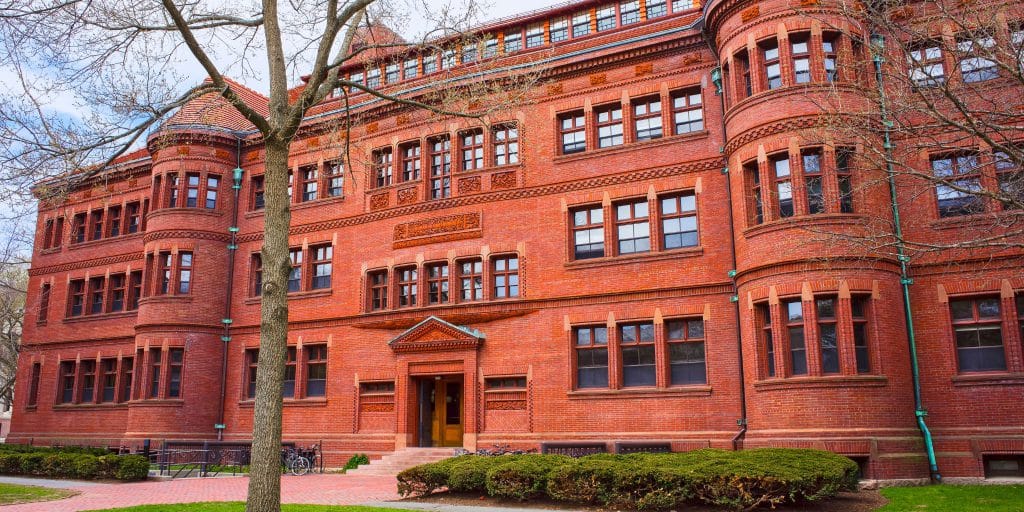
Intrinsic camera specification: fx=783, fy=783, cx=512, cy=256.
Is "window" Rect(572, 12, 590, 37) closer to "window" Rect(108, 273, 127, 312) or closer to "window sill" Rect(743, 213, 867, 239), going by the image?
"window sill" Rect(743, 213, 867, 239)

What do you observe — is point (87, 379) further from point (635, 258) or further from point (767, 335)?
point (767, 335)

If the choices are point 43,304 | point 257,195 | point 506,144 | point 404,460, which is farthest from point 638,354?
point 43,304

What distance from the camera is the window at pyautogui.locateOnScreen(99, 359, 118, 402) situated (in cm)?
3075

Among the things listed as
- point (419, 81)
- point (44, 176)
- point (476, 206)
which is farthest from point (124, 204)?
point (44, 176)

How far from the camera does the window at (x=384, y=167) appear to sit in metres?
26.4

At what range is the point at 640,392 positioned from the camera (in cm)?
2061

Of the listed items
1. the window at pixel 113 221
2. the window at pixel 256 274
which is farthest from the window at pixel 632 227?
the window at pixel 113 221

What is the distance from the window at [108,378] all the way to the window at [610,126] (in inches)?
832

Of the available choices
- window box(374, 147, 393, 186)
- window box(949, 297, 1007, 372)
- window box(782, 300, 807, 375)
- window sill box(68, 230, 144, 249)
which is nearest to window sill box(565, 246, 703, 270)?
window box(782, 300, 807, 375)

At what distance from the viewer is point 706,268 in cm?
2059

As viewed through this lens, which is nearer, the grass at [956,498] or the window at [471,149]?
the grass at [956,498]

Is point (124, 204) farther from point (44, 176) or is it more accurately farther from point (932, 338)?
point (932, 338)

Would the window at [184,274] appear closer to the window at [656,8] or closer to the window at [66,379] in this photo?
the window at [66,379]

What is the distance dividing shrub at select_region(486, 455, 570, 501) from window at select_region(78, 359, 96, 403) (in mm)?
23042
